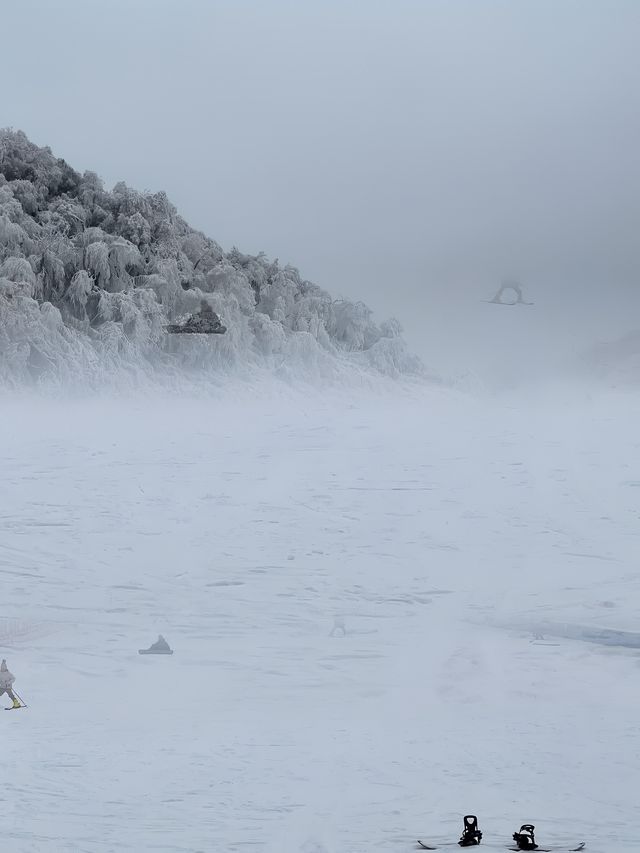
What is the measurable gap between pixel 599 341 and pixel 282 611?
1054 centimetres

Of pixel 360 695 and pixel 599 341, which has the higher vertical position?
pixel 599 341

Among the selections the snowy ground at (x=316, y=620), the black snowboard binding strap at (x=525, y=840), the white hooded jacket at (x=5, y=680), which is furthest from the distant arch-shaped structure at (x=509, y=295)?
the black snowboard binding strap at (x=525, y=840)

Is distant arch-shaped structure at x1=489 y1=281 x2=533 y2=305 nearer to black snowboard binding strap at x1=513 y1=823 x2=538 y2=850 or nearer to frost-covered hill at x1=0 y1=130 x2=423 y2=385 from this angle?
frost-covered hill at x1=0 y1=130 x2=423 y2=385

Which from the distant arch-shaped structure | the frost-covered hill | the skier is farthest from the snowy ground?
the distant arch-shaped structure

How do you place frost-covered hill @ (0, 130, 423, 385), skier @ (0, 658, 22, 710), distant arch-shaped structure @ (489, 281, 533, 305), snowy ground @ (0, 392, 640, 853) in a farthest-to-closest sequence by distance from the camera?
distant arch-shaped structure @ (489, 281, 533, 305), frost-covered hill @ (0, 130, 423, 385), skier @ (0, 658, 22, 710), snowy ground @ (0, 392, 640, 853)

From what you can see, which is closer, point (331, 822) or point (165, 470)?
point (331, 822)

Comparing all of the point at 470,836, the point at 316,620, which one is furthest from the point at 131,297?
the point at 470,836

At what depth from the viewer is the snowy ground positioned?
5.60 metres

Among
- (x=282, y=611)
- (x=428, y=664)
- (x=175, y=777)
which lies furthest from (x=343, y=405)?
(x=175, y=777)

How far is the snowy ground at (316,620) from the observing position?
560cm

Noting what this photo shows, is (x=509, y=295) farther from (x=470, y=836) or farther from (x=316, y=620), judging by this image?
(x=470, y=836)

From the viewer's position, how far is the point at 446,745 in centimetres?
679

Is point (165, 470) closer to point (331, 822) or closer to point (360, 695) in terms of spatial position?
point (360, 695)

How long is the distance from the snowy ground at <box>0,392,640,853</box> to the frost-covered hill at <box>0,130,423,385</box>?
4.55 feet
